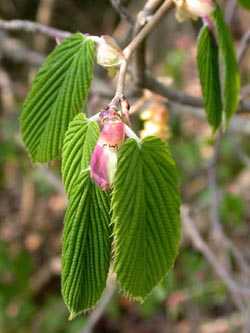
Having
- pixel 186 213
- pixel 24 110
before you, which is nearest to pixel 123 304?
pixel 186 213

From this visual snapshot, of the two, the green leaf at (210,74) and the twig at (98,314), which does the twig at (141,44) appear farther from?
the twig at (98,314)

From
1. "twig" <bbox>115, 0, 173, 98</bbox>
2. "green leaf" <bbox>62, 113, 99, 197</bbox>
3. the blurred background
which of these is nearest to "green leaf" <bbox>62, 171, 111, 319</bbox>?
"green leaf" <bbox>62, 113, 99, 197</bbox>

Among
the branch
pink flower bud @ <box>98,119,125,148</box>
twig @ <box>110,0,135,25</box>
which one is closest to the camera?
pink flower bud @ <box>98,119,125,148</box>

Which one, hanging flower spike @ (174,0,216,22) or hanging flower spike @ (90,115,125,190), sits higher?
hanging flower spike @ (174,0,216,22)

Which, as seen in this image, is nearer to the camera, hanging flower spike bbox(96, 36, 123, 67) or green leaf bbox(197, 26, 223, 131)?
hanging flower spike bbox(96, 36, 123, 67)

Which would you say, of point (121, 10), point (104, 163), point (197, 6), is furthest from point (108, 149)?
point (121, 10)

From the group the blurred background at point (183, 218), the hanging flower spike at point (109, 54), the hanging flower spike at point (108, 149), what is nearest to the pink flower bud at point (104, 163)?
the hanging flower spike at point (108, 149)

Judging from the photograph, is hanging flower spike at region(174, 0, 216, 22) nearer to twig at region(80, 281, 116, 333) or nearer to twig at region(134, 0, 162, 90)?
twig at region(134, 0, 162, 90)
